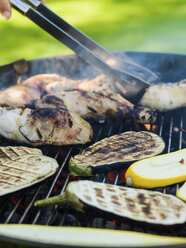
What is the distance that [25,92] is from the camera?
3703 mm

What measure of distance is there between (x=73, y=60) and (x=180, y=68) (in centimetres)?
164

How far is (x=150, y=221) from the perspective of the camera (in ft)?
5.98

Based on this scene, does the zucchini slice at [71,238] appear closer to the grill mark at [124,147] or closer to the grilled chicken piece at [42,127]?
the grill mark at [124,147]

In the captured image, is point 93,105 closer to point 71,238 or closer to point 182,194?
point 182,194

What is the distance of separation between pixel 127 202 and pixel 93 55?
1.92m

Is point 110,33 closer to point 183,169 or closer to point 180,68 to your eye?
point 180,68

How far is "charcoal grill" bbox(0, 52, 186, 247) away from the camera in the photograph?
2.08 meters

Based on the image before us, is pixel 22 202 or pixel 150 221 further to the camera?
pixel 22 202

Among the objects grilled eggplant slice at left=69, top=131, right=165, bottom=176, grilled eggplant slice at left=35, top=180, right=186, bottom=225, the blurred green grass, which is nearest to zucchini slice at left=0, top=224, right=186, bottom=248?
grilled eggplant slice at left=35, top=180, right=186, bottom=225

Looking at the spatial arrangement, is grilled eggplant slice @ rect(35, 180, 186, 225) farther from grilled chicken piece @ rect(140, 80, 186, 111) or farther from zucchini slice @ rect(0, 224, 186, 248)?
grilled chicken piece @ rect(140, 80, 186, 111)

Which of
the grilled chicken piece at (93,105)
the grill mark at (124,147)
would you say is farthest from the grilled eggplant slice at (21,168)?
the grilled chicken piece at (93,105)

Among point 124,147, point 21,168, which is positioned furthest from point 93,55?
point 21,168

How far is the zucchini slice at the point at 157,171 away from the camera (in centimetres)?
225

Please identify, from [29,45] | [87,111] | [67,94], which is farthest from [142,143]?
[29,45]
